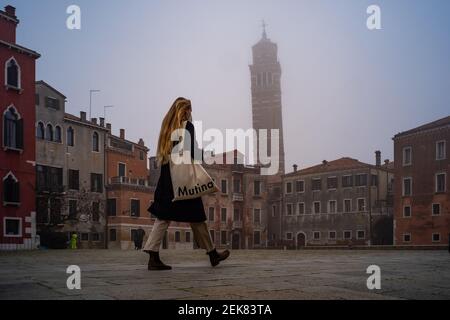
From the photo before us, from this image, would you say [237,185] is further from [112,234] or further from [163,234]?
[163,234]

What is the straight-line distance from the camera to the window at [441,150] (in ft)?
140

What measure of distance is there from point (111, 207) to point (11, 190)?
1804 cm

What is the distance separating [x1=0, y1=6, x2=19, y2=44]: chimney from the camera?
25798 millimetres

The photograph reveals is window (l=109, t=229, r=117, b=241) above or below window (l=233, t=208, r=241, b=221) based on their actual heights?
below

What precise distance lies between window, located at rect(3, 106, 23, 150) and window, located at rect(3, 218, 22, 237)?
130 inches

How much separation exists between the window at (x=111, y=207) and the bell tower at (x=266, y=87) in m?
92.5

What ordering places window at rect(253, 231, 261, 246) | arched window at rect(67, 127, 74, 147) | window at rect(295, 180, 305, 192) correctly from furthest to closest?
1. window at rect(295, 180, 305, 192)
2. window at rect(253, 231, 261, 246)
3. arched window at rect(67, 127, 74, 147)

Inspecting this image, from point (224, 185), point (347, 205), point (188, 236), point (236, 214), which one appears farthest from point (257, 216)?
point (188, 236)

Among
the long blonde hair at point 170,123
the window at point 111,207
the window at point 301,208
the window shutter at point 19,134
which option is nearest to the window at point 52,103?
the window at point 111,207

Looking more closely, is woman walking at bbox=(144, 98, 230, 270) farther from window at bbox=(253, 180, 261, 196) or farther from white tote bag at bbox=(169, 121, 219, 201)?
window at bbox=(253, 180, 261, 196)

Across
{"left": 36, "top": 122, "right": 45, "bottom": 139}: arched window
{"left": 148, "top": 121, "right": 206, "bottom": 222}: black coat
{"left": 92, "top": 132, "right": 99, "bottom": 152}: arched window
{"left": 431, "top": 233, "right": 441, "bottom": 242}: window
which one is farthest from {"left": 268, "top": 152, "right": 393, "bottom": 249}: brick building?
{"left": 148, "top": 121, "right": 206, "bottom": 222}: black coat

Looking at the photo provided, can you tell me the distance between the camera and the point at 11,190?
25.7 m

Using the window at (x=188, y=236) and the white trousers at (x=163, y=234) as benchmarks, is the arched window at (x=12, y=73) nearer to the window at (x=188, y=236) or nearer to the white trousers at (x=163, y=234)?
the white trousers at (x=163, y=234)
